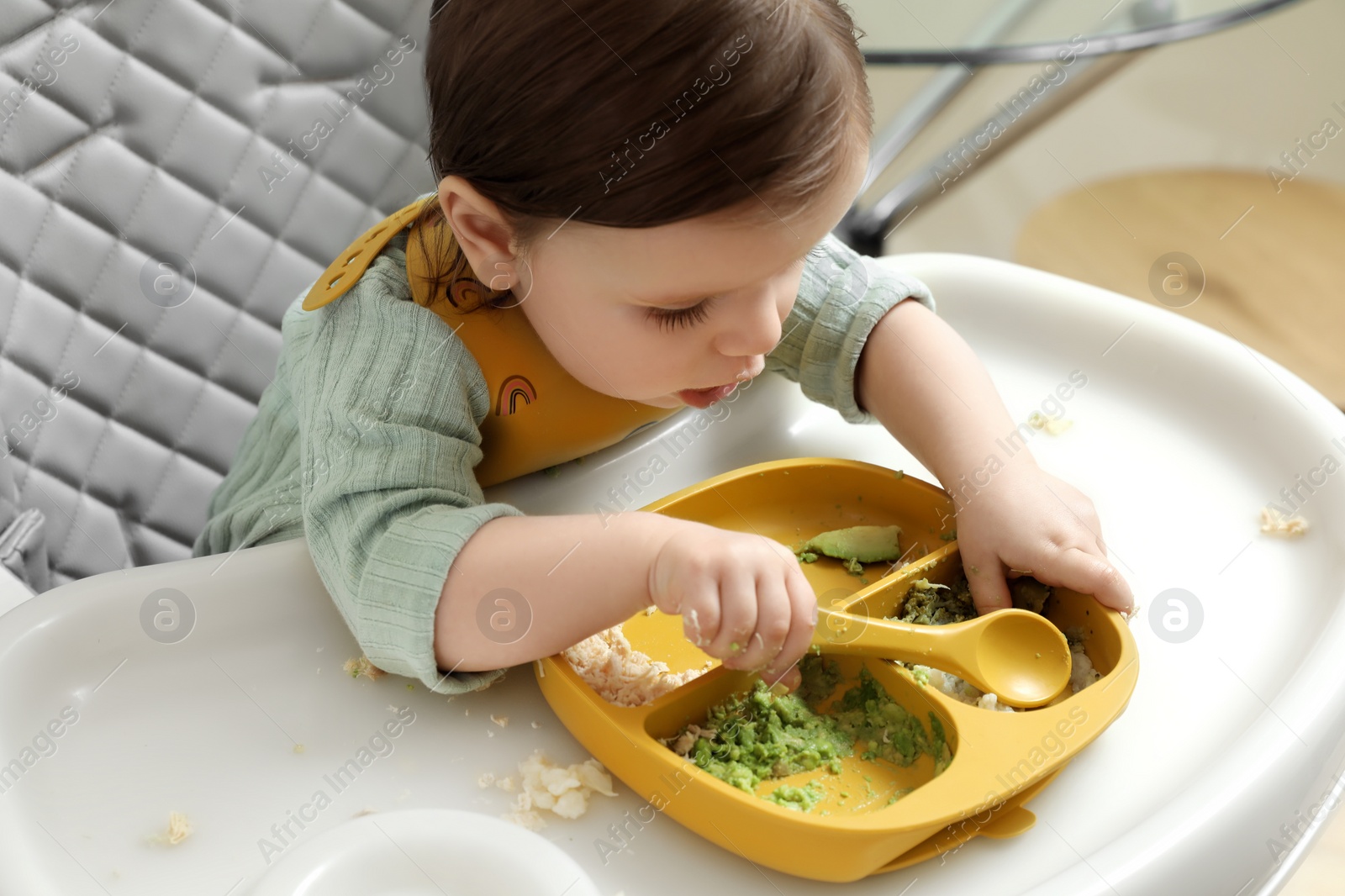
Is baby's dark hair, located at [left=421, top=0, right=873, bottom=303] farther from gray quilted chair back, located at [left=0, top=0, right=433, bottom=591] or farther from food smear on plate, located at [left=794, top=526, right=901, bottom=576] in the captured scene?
gray quilted chair back, located at [left=0, top=0, right=433, bottom=591]

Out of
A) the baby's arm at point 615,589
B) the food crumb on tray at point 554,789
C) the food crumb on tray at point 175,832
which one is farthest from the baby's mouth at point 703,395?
the food crumb on tray at point 175,832

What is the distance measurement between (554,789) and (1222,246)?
68.8 inches

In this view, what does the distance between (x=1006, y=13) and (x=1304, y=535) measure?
27.2 inches

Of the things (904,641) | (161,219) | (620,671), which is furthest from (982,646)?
(161,219)

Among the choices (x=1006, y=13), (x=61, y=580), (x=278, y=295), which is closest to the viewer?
(x=61, y=580)

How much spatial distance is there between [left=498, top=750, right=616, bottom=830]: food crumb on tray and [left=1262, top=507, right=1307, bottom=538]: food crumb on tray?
43 centimetres

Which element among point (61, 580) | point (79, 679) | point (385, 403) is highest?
point (385, 403)

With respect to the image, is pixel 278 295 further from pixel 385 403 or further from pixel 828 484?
pixel 828 484

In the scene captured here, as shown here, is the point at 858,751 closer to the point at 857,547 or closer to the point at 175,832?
the point at 857,547

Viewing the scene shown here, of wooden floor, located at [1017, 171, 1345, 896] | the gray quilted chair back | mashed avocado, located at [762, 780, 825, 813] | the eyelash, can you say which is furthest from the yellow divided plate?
wooden floor, located at [1017, 171, 1345, 896]

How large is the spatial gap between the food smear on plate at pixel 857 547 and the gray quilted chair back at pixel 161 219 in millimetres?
474

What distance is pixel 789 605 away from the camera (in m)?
0.51

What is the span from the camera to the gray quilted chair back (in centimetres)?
73

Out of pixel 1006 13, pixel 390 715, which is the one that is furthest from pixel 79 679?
pixel 1006 13
